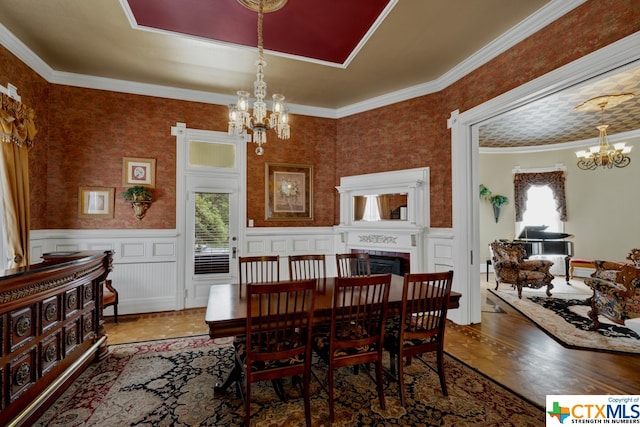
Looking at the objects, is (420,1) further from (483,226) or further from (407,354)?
(483,226)

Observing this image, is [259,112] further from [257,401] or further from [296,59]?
[257,401]

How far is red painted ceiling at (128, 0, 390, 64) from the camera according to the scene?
277 centimetres

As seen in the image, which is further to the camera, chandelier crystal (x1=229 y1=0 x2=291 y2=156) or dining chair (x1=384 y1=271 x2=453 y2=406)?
chandelier crystal (x1=229 y1=0 x2=291 y2=156)

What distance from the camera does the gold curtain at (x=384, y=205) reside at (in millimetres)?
4762

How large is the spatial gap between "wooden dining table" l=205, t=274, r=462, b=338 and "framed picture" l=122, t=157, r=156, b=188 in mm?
2636

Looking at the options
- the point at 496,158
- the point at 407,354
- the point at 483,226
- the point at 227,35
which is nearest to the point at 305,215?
the point at 227,35

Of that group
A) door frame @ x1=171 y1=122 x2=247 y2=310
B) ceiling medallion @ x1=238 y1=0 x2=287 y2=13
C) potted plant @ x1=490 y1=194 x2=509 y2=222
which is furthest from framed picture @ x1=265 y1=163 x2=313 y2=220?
potted plant @ x1=490 y1=194 x2=509 y2=222

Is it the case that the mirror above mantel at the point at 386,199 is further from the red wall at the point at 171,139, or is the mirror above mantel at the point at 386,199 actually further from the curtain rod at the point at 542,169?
the curtain rod at the point at 542,169

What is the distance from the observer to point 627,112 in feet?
17.0

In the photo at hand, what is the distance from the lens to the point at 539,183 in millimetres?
7496

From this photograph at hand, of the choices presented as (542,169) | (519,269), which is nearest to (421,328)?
(519,269)

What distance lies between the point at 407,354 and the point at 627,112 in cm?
633

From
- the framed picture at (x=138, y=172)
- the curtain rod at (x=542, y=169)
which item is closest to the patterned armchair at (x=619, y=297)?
the curtain rod at (x=542, y=169)

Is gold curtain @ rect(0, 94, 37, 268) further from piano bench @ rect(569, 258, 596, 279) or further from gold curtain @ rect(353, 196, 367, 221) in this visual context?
piano bench @ rect(569, 258, 596, 279)
